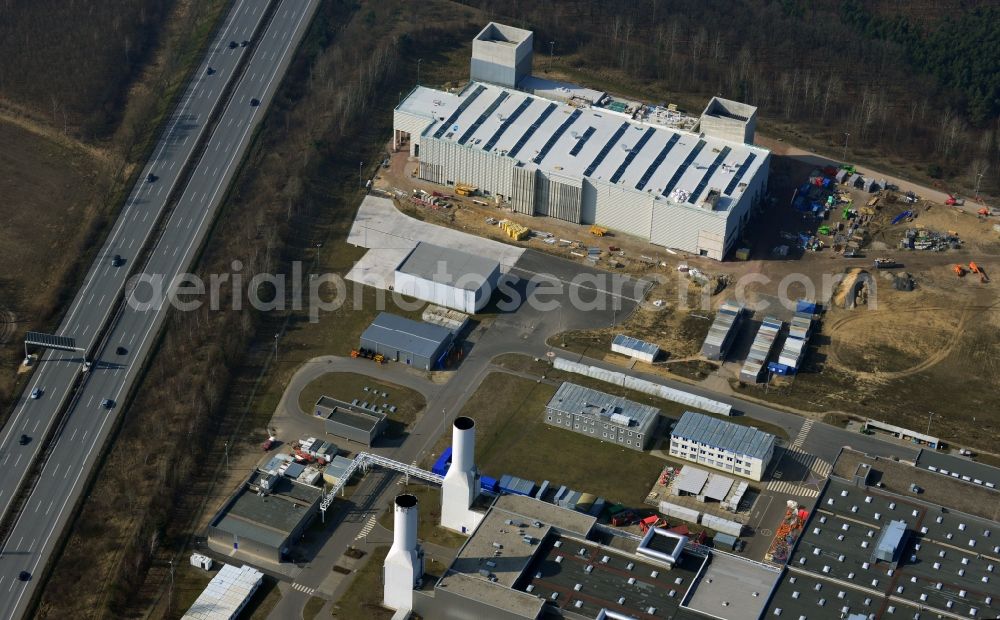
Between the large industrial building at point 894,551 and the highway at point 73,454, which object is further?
the highway at point 73,454

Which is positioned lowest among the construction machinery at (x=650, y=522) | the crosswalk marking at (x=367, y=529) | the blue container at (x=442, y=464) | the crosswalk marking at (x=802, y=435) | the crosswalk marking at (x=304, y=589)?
the crosswalk marking at (x=304, y=589)

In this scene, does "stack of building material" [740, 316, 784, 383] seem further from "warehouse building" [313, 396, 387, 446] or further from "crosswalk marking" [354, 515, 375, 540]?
"crosswalk marking" [354, 515, 375, 540]

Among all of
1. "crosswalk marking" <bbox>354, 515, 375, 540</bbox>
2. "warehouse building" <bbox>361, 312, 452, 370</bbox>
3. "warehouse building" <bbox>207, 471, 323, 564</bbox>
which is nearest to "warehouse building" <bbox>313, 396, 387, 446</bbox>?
"warehouse building" <bbox>361, 312, 452, 370</bbox>

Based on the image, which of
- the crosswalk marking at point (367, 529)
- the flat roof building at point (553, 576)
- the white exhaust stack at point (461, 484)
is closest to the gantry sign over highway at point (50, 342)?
the crosswalk marking at point (367, 529)

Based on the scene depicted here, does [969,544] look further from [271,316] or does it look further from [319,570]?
[271,316]

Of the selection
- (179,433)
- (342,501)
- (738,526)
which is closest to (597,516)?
(738,526)

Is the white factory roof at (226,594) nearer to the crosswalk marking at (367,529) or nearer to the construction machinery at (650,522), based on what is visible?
the crosswalk marking at (367,529)
